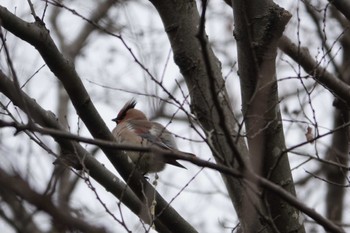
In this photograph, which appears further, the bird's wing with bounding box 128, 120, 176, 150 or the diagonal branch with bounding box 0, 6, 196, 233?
the bird's wing with bounding box 128, 120, 176, 150

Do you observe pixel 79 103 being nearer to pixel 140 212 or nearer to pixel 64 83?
pixel 64 83

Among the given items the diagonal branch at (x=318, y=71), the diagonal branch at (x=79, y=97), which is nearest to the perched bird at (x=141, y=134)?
the diagonal branch at (x=79, y=97)

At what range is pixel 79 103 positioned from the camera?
4.11m

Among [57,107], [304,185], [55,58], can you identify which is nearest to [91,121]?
[55,58]

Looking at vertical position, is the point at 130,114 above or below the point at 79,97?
above

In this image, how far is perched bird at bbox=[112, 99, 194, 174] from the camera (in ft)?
17.5

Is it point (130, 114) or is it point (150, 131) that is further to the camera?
point (130, 114)

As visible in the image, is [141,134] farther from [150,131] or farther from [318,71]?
[318,71]

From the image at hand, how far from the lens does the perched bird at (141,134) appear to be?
5.34 m

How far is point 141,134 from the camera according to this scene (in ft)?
19.6

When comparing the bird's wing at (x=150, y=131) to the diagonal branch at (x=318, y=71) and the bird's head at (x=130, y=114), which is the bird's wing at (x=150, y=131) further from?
the diagonal branch at (x=318, y=71)


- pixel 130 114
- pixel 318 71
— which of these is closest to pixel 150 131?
pixel 130 114

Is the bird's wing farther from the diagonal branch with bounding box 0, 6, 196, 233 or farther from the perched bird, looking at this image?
the diagonal branch with bounding box 0, 6, 196, 233

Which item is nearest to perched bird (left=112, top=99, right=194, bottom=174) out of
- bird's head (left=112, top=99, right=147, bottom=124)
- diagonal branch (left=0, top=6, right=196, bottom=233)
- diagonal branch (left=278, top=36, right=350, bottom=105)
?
bird's head (left=112, top=99, right=147, bottom=124)
